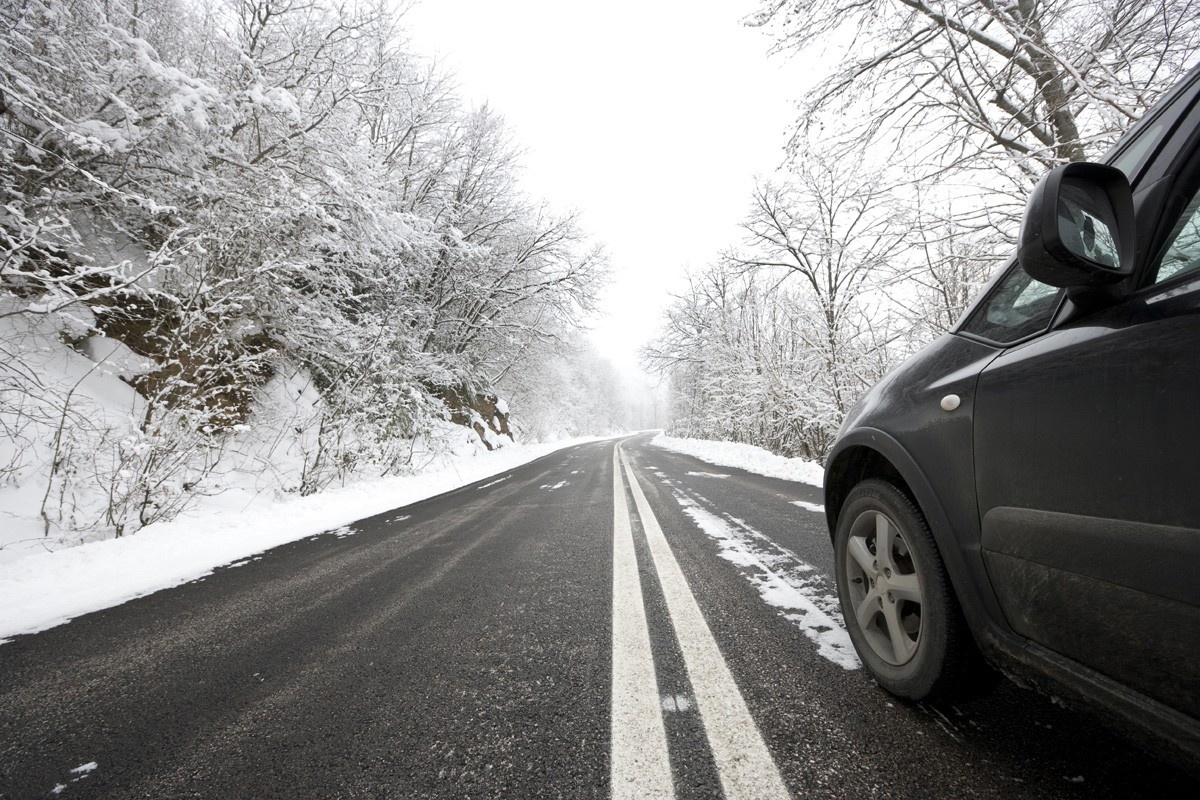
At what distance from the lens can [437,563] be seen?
3.27m

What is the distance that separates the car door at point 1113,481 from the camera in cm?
78

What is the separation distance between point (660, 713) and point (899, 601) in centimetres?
96

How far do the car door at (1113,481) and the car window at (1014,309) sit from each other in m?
0.14

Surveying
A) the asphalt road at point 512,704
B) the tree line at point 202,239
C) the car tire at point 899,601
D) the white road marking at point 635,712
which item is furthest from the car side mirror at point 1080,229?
the tree line at point 202,239

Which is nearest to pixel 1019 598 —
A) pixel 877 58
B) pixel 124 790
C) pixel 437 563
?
pixel 124 790

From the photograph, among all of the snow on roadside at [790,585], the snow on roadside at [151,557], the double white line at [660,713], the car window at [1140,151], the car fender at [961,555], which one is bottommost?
the snow on roadside at [790,585]

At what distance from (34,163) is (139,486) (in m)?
4.27

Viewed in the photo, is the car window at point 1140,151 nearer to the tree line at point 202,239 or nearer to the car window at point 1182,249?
the car window at point 1182,249

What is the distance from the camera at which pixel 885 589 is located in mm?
1565

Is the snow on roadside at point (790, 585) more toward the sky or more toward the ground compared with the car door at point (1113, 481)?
more toward the ground

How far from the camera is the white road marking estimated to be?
42.9 inches

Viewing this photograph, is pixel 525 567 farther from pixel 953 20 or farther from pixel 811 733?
pixel 953 20

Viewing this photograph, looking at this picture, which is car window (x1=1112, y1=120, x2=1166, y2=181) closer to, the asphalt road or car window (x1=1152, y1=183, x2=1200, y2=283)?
car window (x1=1152, y1=183, x2=1200, y2=283)

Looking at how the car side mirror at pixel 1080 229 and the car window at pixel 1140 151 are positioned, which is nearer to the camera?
the car side mirror at pixel 1080 229
